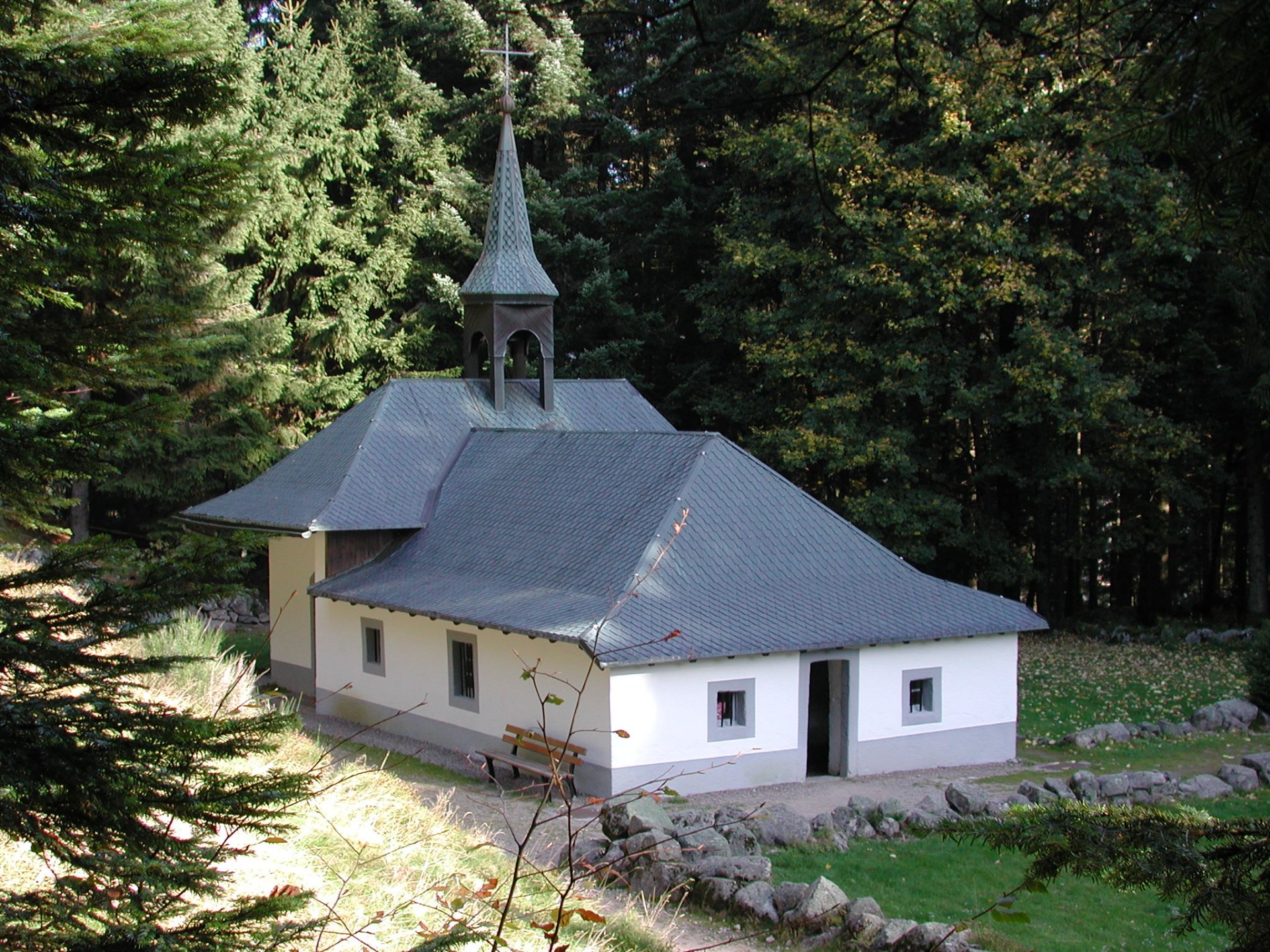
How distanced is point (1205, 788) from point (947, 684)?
340 centimetres

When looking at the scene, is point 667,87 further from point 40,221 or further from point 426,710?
point 40,221

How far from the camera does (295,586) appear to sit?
69.2 feet

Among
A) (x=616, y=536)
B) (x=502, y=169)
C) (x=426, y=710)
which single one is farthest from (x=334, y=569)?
(x=502, y=169)

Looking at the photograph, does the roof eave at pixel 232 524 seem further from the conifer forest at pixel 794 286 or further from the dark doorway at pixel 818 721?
the dark doorway at pixel 818 721

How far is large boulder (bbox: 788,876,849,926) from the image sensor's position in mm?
9734

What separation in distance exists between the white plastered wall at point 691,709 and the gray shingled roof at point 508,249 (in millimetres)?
9868

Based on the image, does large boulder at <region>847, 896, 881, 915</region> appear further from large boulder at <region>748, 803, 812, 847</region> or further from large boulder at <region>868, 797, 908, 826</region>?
large boulder at <region>868, 797, 908, 826</region>

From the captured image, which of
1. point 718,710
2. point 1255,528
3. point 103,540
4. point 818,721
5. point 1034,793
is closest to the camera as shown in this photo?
point 103,540

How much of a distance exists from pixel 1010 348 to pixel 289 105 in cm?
1935

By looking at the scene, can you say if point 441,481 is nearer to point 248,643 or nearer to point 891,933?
point 248,643

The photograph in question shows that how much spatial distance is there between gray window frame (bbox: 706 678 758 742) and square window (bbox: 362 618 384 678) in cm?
618

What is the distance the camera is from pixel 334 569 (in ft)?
64.7

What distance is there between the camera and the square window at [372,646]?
61.8 feet

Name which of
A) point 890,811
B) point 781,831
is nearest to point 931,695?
point 890,811
